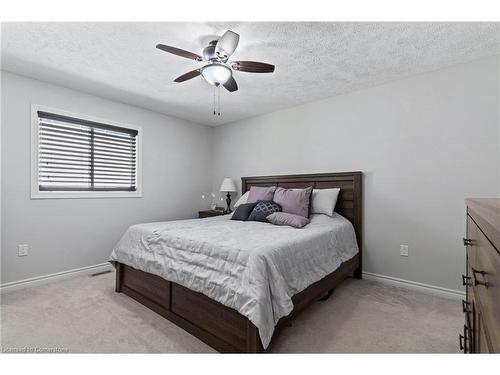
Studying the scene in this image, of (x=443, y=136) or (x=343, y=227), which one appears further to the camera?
(x=343, y=227)

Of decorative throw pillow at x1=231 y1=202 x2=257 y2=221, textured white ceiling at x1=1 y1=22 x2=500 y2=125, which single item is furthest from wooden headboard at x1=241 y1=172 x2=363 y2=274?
textured white ceiling at x1=1 y1=22 x2=500 y2=125

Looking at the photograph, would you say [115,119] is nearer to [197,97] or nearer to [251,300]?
[197,97]

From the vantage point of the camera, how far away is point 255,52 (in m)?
2.18

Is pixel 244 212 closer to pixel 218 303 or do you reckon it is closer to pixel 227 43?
pixel 218 303

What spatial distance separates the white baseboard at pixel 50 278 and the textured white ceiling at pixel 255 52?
224 centimetres

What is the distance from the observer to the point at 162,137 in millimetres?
3953

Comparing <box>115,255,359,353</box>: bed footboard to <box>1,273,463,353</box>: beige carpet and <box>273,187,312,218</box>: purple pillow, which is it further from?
<box>273,187,312,218</box>: purple pillow

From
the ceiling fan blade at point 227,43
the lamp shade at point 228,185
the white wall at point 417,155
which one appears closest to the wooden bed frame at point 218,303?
A: the white wall at point 417,155

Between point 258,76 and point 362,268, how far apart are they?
2.58 metres

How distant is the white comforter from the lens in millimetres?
1476

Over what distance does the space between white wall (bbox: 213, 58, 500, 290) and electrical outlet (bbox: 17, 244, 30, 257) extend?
3.49 meters

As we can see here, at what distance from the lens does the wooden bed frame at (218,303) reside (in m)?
1.55

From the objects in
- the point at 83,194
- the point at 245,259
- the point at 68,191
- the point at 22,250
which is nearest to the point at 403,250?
the point at 245,259

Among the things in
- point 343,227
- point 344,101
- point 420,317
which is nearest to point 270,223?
point 343,227
